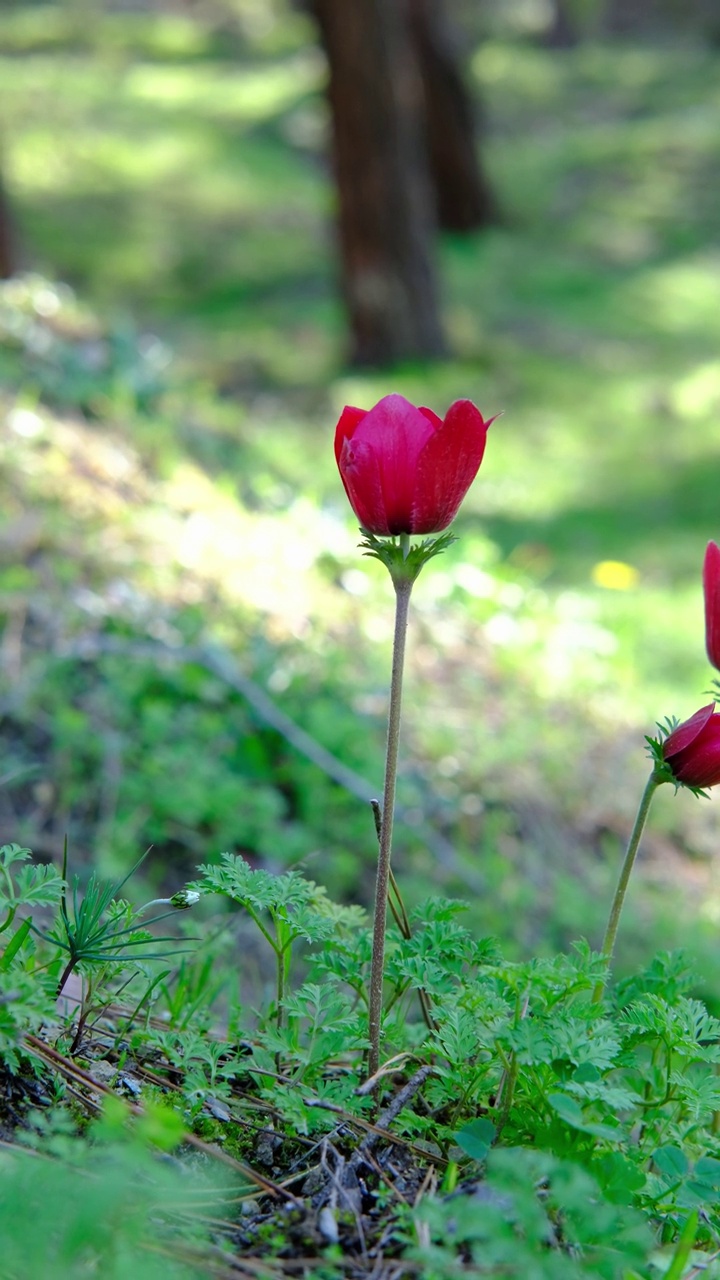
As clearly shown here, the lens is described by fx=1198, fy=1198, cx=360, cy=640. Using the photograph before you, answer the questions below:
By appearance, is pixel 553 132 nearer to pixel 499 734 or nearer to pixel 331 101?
pixel 331 101

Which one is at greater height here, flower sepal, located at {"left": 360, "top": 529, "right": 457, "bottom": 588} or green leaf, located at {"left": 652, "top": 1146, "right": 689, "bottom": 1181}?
flower sepal, located at {"left": 360, "top": 529, "right": 457, "bottom": 588}

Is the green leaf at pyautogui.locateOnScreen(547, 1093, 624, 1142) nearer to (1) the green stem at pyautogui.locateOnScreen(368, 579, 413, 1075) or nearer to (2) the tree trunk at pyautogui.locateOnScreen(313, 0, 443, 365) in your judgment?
(1) the green stem at pyautogui.locateOnScreen(368, 579, 413, 1075)

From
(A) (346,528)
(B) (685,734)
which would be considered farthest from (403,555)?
(A) (346,528)

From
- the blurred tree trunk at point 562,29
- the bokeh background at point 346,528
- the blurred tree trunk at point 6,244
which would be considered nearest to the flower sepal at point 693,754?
the bokeh background at point 346,528

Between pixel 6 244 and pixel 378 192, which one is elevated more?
pixel 378 192

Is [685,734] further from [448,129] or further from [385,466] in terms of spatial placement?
[448,129]

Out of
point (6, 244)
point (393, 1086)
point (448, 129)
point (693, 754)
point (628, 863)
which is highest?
point (448, 129)

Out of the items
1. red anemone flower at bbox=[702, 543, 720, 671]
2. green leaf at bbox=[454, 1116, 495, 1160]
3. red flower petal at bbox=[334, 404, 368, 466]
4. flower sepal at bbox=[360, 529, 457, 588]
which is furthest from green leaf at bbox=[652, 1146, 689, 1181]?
red flower petal at bbox=[334, 404, 368, 466]
